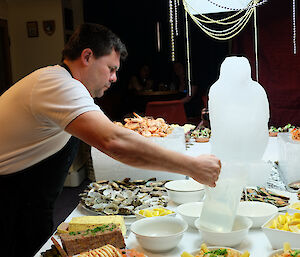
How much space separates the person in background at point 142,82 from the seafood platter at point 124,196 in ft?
19.6

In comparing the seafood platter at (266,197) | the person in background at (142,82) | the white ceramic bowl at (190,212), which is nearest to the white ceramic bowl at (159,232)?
the white ceramic bowl at (190,212)

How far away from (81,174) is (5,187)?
4.20 meters

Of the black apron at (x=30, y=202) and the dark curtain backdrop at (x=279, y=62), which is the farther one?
the dark curtain backdrop at (x=279, y=62)

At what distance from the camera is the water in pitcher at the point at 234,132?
1.42 metres

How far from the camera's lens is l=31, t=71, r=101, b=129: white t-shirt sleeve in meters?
1.41

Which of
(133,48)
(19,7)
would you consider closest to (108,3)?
(133,48)

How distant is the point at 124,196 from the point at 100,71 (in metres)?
0.66

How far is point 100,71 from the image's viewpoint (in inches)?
71.8

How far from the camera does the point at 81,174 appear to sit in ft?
19.3

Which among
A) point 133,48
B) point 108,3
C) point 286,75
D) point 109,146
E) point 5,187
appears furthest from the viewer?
point 133,48

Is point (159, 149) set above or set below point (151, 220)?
above

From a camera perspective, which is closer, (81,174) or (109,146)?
(109,146)

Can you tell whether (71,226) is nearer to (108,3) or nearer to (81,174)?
(81,174)

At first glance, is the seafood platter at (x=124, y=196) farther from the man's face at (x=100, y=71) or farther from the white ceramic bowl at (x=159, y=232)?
the man's face at (x=100, y=71)
